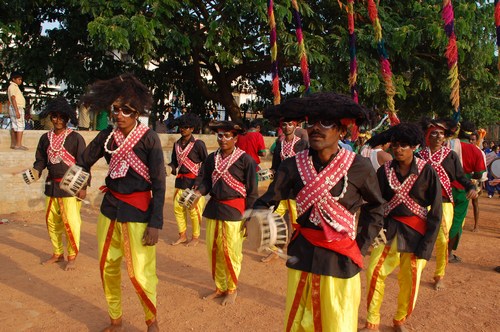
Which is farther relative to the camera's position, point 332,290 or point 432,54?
point 432,54

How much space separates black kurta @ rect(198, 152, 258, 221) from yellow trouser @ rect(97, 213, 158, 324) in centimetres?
140

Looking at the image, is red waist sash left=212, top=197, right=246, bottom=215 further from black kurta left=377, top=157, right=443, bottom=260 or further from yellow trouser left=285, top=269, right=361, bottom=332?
yellow trouser left=285, top=269, right=361, bottom=332

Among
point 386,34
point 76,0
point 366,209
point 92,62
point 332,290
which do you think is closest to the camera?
point 332,290

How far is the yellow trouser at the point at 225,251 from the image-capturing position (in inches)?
220

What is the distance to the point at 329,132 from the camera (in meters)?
3.25

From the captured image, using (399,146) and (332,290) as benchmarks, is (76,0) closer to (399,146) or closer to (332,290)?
(399,146)

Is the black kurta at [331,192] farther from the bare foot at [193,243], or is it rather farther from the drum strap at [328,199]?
the bare foot at [193,243]

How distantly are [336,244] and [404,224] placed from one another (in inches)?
73.5

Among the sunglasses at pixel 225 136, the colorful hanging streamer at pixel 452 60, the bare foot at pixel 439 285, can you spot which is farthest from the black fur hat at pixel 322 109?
the colorful hanging streamer at pixel 452 60

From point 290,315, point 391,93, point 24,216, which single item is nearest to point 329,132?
point 290,315

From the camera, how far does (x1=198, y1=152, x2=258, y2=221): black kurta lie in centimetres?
571

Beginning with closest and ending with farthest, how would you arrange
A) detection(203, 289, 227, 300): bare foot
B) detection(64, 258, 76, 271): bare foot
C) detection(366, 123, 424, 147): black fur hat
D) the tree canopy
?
detection(366, 123, 424, 147): black fur hat
detection(203, 289, 227, 300): bare foot
detection(64, 258, 76, 271): bare foot
the tree canopy

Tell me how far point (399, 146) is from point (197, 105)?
54.4ft

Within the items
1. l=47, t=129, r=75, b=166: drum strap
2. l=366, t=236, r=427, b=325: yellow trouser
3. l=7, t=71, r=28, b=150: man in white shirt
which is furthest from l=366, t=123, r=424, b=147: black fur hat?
l=7, t=71, r=28, b=150: man in white shirt
